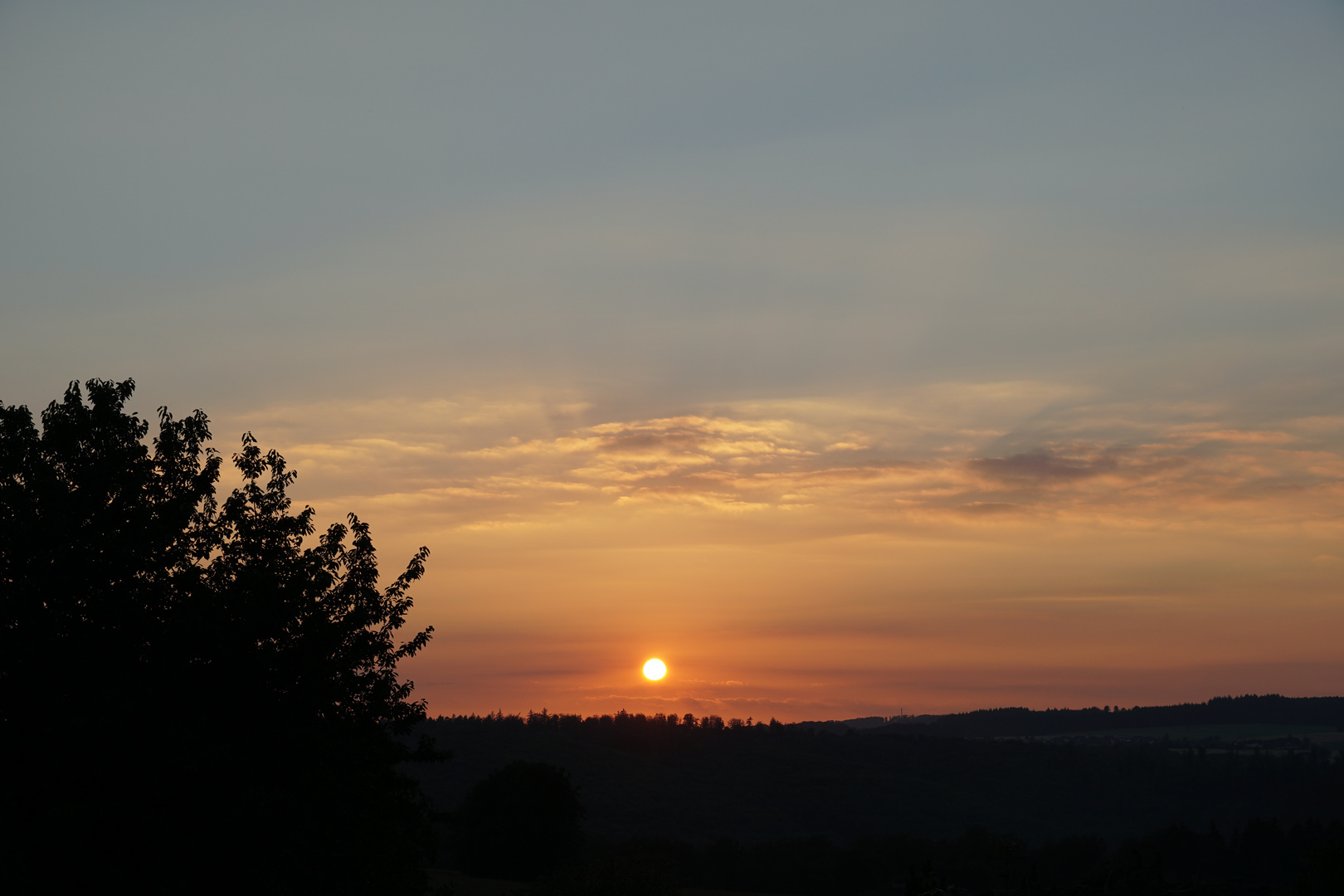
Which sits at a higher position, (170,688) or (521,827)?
(170,688)

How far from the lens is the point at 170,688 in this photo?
70.4ft

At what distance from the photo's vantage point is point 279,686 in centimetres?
2275

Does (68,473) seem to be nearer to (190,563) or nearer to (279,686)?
(190,563)

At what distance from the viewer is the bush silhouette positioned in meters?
88.2

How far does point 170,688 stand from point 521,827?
72.3 metres

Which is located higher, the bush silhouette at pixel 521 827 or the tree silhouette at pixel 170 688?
the tree silhouette at pixel 170 688

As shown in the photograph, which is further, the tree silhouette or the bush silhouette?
the bush silhouette

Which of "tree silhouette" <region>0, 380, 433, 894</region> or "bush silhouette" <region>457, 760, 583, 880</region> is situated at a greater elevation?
"tree silhouette" <region>0, 380, 433, 894</region>

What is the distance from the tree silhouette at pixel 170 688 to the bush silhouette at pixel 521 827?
221ft

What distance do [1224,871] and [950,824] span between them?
71.9 m

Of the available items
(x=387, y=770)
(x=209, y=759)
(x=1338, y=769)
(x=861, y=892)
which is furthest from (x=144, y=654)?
(x=1338, y=769)

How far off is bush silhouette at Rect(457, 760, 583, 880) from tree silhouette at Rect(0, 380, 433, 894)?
2654 inches

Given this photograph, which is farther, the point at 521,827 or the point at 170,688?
the point at 521,827

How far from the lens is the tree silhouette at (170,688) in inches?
803
